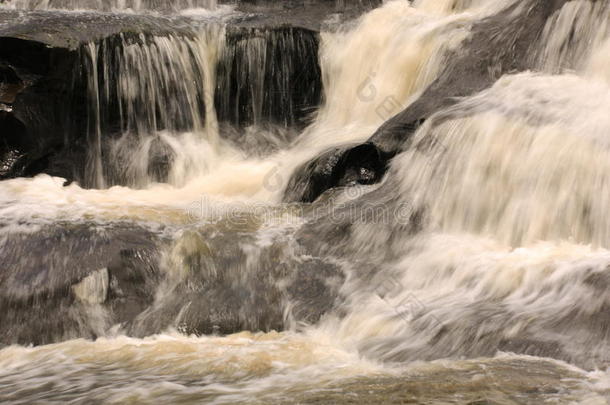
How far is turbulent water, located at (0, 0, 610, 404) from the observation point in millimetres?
4559

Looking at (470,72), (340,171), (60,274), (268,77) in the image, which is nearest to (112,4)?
(268,77)

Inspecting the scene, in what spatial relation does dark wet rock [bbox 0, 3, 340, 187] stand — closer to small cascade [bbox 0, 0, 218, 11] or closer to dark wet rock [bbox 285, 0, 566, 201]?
small cascade [bbox 0, 0, 218, 11]

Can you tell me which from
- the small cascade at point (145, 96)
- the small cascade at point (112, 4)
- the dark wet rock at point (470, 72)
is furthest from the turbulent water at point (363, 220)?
the small cascade at point (112, 4)

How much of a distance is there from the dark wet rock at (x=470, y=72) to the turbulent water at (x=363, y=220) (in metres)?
0.12

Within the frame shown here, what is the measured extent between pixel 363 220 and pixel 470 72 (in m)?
1.78

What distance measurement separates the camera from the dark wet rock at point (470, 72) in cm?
727

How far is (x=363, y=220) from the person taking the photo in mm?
6590

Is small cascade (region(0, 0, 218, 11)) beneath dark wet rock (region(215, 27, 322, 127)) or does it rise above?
above

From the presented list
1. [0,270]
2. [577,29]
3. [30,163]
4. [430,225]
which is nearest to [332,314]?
[430,225]

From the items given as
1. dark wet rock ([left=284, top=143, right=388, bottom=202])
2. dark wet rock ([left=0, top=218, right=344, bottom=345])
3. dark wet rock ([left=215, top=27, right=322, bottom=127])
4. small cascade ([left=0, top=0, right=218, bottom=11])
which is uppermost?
small cascade ([left=0, top=0, right=218, bottom=11])

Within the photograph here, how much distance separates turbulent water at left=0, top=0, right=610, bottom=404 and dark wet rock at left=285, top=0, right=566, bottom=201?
121mm

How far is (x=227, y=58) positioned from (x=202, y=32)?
0.37m

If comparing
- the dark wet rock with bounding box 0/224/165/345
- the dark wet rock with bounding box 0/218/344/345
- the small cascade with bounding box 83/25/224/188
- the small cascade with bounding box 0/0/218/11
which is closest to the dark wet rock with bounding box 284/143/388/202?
the dark wet rock with bounding box 0/218/344/345

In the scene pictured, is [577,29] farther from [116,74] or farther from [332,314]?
[116,74]
